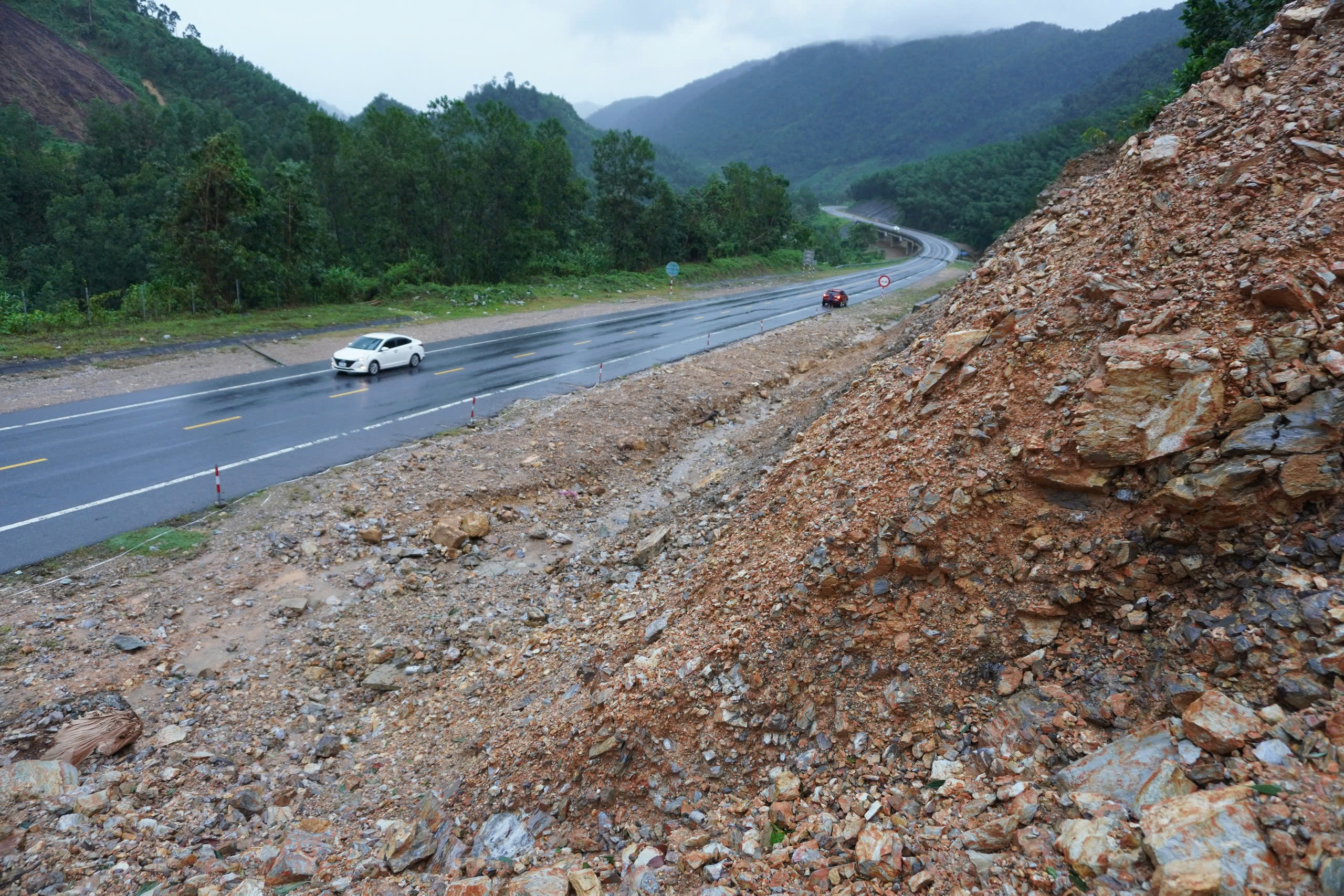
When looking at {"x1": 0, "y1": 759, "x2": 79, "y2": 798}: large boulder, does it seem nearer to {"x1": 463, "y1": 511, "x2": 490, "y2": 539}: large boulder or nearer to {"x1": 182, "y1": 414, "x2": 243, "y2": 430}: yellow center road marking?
{"x1": 463, "y1": 511, "x2": 490, "y2": 539}: large boulder

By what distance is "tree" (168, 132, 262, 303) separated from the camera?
28.4m

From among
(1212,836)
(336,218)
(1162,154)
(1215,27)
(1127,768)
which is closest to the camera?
(1212,836)

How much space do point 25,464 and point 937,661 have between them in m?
16.3

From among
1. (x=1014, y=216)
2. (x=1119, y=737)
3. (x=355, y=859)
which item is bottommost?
(x=355, y=859)

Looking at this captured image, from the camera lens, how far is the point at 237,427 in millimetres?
16141

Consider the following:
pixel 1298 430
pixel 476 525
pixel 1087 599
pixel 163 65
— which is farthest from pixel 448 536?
pixel 163 65

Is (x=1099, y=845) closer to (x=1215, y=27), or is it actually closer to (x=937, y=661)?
(x=937, y=661)

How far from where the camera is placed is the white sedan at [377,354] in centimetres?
2153

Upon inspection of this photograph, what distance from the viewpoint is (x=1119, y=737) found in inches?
187

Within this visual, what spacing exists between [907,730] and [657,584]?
4494mm

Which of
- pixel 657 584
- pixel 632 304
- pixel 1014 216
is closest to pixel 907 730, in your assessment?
pixel 657 584

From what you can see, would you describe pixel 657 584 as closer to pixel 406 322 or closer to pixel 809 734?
pixel 809 734

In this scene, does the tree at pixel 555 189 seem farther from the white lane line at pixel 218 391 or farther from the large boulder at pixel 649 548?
the large boulder at pixel 649 548

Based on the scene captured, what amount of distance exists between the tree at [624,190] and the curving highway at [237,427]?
84.7ft
